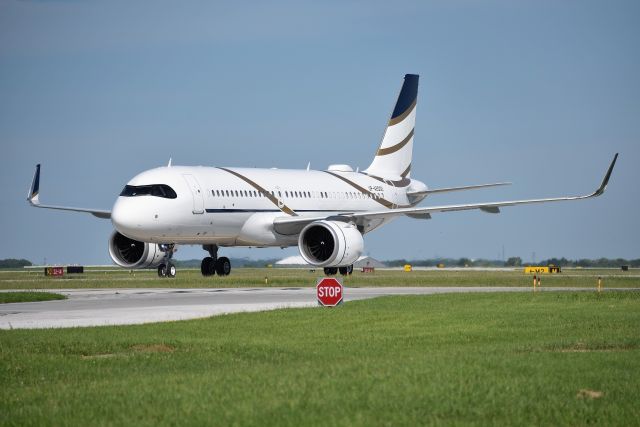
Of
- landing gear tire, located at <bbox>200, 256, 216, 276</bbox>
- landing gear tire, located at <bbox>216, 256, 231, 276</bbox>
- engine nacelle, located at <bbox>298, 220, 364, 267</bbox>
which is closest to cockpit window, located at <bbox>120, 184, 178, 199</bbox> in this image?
engine nacelle, located at <bbox>298, 220, 364, 267</bbox>

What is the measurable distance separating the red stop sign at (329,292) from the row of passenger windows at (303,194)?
19.4 meters

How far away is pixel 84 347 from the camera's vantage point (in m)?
19.0

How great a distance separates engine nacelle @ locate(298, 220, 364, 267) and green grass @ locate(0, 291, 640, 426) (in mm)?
21523

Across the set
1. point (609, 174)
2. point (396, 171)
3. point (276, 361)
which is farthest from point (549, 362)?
point (396, 171)

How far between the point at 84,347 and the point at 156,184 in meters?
27.0

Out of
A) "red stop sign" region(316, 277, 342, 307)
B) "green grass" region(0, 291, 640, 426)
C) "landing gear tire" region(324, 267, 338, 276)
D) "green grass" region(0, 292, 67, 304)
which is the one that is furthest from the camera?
"landing gear tire" region(324, 267, 338, 276)

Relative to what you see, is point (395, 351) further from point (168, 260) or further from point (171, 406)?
point (168, 260)

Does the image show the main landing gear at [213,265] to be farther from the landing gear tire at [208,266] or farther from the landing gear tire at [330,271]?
the landing gear tire at [330,271]

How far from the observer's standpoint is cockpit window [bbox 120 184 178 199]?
45.2 m

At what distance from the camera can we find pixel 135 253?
50906mm

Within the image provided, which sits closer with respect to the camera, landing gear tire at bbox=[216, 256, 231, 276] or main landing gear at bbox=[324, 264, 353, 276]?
main landing gear at bbox=[324, 264, 353, 276]

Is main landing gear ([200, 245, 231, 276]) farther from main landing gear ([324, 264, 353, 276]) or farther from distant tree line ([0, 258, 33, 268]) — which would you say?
distant tree line ([0, 258, 33, 268])

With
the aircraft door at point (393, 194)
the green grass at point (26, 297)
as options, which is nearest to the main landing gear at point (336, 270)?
the aircraft door at point (393, 194)

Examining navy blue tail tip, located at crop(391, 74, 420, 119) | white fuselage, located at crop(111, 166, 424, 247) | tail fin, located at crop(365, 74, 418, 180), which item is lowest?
white fuselage, located at crop(111, 166, 424, 247)
